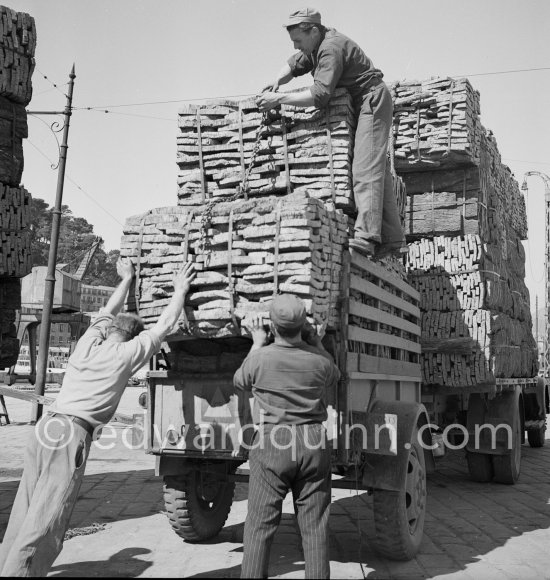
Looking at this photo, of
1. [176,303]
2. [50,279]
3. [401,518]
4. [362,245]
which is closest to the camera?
[176,303]

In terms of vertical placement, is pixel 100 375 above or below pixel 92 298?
below

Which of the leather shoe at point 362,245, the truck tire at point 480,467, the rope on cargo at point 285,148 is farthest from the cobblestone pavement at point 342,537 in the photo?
the rope on cargo at point 285,148

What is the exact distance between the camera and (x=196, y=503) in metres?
5.62

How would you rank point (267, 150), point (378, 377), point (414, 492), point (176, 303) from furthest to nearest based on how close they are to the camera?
point (267, 150) < point (378, 377) < point (414, 492) < point (176, 303)

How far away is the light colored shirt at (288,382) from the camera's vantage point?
402 cm

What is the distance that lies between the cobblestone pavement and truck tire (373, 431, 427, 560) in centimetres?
14

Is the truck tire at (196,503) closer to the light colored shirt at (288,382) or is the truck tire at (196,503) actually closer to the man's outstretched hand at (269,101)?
the light colored shirt at (288,382)

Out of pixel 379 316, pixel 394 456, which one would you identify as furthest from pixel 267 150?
pixel 394 456

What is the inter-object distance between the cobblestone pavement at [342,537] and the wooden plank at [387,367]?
1372 mm

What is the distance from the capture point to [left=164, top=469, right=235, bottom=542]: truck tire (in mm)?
5426

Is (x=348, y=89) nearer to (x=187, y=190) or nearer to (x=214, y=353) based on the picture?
(x=187, y=190)

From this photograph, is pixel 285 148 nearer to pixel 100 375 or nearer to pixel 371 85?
pixel 371 85

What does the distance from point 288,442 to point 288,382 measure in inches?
13.7

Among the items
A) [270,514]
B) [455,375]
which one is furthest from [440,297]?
[270,514]
